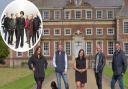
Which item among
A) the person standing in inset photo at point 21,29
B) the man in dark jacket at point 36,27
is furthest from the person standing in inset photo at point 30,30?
the person standing in inset photo at point 21,29

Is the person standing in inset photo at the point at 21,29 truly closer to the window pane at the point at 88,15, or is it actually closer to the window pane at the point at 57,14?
the window pane at the point at 88,15

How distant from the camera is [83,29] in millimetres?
79250

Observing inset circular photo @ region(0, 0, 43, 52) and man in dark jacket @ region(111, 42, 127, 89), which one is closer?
inset circular photo @ region(0, 0, 43, 52)

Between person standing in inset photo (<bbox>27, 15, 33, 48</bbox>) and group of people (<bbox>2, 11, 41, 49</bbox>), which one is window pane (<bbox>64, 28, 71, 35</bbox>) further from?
person standing in inset photo (<bbox>27, 15, 33, 48</bbox>)

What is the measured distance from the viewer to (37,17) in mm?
22609

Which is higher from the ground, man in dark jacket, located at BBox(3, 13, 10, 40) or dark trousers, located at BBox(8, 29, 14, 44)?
man in dark jacket, located at BBox(3, 13, 10, 40)

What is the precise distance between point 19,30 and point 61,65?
248 centimetres

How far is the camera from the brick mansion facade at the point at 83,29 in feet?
257

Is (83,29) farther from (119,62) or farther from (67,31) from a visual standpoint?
(119,62)

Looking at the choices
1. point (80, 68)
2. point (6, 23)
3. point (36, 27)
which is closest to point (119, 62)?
point (80, 68)

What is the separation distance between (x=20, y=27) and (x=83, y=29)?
5585 centimetres

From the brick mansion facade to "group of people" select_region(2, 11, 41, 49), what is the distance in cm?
5363

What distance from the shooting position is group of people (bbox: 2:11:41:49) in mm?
21844

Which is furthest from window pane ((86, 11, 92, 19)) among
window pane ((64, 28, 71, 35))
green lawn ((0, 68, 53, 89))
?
green lawn ((0, 68, 53, 89))
